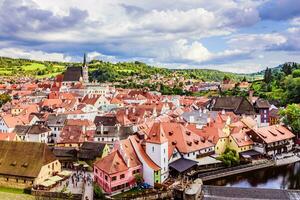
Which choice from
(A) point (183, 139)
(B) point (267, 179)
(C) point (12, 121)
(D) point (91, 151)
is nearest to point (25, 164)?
(D) point (91, 151)

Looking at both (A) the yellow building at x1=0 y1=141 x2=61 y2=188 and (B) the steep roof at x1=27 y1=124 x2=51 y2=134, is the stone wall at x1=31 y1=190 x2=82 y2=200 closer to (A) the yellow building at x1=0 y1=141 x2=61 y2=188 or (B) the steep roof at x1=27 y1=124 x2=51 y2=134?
(A) the yellow building at x1=0 y1=141 x2=61 y2=188

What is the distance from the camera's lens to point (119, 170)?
144ft

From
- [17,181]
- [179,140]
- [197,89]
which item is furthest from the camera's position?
[197,89]

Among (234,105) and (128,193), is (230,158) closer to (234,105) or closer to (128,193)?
(128,193)

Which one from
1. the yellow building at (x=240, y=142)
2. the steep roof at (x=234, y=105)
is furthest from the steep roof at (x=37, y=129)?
the steep roof at (x=234, y=105)

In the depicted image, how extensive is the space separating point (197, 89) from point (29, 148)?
Result: 134 m

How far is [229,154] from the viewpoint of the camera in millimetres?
56844

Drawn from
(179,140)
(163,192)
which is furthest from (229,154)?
(163,192)

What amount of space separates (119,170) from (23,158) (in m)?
12.7

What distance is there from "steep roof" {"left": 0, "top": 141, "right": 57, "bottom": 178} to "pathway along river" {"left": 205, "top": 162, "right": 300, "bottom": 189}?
21.8 metres

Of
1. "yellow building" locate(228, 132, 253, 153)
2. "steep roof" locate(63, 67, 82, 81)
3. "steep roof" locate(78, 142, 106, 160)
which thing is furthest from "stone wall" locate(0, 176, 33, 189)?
"steep roof" locate(63, 67, 82, 81)

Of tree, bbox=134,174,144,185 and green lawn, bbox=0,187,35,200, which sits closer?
green lawn, bbox=0,187,35,200

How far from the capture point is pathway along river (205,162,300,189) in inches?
1966

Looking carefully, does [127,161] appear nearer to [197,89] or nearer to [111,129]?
[111,129]
